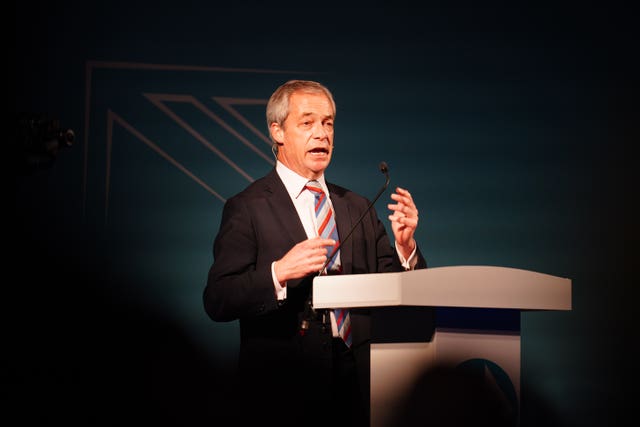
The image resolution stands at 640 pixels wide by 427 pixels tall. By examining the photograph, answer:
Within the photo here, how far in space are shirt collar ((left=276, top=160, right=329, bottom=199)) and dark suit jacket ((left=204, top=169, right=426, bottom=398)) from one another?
0.04 meters

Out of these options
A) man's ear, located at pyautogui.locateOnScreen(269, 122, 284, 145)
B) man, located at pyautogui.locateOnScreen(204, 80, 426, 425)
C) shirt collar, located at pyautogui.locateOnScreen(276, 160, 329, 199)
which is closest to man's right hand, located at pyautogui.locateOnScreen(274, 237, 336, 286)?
man, located at pyautogui.locateOnScreen(204, 80, 426, 425)

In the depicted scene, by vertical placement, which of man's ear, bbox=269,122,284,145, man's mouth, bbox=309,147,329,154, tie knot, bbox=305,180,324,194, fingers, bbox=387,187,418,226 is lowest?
fingers, bbox=387,187,418,226

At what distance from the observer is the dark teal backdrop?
10.1 feet

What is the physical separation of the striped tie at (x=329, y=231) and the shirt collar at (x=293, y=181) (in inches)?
0.8

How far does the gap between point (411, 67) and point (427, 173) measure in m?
0.49

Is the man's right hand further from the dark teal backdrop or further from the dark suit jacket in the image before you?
the dark teal backdrop

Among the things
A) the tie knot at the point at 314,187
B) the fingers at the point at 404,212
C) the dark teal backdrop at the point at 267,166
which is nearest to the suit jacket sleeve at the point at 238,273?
the tie knot at the point at 314,187

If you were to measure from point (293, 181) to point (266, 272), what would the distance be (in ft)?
1.59

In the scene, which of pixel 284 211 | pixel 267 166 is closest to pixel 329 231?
pixel 284 211

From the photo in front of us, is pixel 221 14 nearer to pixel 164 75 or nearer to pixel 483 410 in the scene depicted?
pixel 164 75

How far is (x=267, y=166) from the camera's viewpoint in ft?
10.5

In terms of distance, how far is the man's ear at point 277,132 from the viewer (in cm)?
255

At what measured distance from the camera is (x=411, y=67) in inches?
130

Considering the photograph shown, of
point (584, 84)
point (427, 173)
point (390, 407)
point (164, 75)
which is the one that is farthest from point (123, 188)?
point (584, 84)
